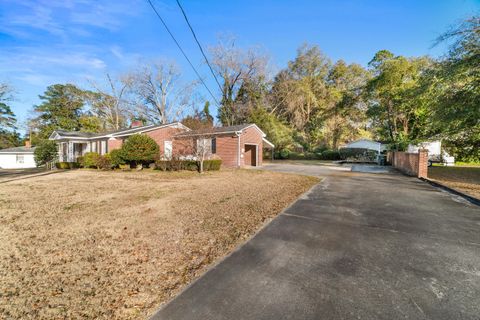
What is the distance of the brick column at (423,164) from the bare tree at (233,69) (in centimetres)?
2093

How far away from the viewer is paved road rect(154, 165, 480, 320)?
1.92m

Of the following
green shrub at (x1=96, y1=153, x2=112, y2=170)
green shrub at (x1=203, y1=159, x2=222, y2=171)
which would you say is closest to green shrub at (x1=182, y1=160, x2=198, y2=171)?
green shrub at (x1=203, y1=159, x2=222, y2=171)

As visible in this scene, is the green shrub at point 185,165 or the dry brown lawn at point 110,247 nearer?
the dry brown lawn at point 110,247

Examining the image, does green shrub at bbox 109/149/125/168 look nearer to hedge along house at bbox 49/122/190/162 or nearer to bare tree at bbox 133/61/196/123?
hedge along house at bbox 49/122/190/162

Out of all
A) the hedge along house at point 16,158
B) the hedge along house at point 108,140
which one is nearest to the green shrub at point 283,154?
the hedge along house at point 108,140

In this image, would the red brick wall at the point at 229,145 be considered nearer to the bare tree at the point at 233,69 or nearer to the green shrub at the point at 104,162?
the green shrub at the point at 104,162

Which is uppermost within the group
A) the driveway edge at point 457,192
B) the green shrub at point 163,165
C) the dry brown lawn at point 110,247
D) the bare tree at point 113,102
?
A: the bare tree at point 113,102

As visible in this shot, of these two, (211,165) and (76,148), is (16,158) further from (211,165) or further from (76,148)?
(211,165)

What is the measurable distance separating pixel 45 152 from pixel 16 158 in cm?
1529

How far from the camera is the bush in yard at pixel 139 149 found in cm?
1467

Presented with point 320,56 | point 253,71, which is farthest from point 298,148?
point 320,56

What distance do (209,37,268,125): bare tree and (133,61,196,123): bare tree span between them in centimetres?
541

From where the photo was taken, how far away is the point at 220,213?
4.92m

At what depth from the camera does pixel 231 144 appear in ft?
55.4
